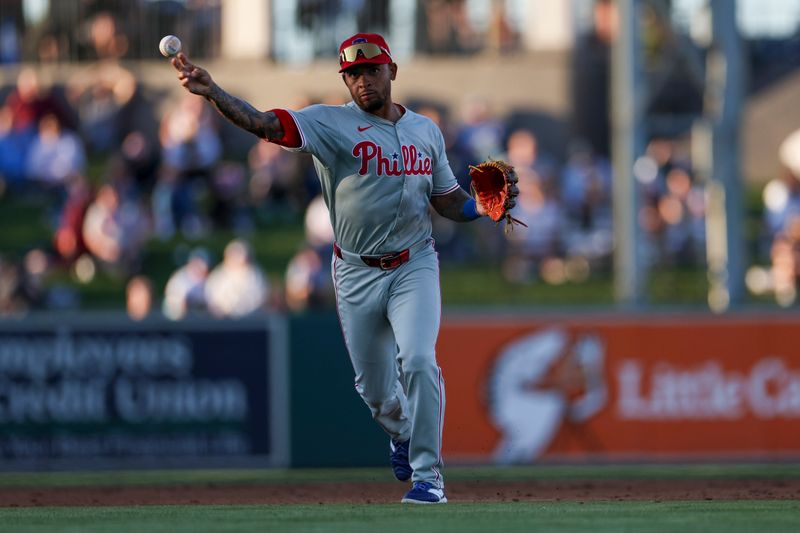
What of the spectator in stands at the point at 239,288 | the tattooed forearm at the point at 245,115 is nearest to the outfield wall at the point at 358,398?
the spectator in stands at the point at 239,288

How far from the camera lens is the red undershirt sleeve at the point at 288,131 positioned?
8.12m

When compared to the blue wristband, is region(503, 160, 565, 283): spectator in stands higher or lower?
lower

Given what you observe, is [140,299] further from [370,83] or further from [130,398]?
[370,83]

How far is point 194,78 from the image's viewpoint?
774 cm

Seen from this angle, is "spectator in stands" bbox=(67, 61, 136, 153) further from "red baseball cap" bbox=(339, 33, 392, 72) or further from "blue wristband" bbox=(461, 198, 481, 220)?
"red baseball cap" bbox=(339, 33, 392, 72)

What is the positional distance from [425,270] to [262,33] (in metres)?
13.6

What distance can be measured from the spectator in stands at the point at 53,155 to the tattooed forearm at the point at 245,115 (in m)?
11.2

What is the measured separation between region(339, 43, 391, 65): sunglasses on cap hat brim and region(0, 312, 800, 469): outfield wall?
577 cm

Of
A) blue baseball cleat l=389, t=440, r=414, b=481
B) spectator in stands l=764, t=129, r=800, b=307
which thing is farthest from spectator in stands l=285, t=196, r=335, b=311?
blue baseball cleat l=389, t=440, r=414, b=481

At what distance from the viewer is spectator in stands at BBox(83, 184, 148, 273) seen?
17.3 metres

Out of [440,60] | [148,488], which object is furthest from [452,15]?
[148,488]

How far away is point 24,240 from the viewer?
1828cm

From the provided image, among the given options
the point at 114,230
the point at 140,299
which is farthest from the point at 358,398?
the point at 114,230

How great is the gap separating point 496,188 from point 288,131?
1157 millimetres
